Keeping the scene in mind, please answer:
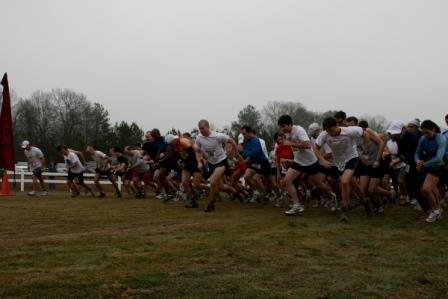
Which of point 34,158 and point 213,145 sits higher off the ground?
point 213,145

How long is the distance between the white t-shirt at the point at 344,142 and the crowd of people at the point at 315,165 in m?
0.02

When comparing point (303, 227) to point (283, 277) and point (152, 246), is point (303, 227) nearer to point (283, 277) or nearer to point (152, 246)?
point (152, 246)

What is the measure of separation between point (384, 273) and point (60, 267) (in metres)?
3.39

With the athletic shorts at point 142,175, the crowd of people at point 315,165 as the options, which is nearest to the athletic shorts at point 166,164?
the crowd of people at point 315,165

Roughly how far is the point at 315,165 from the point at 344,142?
1.20m

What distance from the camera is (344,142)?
9.91 m

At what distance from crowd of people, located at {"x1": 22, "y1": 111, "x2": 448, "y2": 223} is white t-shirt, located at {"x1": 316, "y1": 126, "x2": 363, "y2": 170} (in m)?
0.02

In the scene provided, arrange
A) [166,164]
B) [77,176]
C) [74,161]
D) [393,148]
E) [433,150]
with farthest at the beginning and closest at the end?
[77,176]
[74,161]
[166,164]
[393,148]
[433,150]

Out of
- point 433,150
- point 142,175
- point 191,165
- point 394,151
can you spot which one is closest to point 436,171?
point 433,150

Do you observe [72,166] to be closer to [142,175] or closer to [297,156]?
[142,175]

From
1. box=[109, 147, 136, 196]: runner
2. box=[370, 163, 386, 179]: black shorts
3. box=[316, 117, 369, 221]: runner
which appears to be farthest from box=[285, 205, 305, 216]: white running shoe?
box=[109, 147, 136, 196]: runner

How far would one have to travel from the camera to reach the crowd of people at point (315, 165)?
979cm

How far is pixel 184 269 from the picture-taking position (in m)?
5.42

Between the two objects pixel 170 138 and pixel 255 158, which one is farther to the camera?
pixel 170 138
